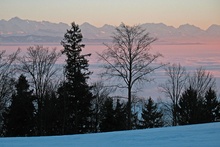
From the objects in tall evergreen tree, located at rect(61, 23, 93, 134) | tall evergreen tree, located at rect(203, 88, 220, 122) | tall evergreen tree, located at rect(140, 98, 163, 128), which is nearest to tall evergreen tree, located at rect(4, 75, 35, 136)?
tall evergreen tree, located at rect(61, 23, 93, 134)

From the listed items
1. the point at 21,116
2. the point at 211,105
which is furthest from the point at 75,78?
the point at 211,105

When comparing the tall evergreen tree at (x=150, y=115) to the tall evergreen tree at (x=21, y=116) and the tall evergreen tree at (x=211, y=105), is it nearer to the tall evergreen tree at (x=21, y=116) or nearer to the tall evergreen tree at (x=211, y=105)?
the tall evergreen tree at (x=211, y=105)

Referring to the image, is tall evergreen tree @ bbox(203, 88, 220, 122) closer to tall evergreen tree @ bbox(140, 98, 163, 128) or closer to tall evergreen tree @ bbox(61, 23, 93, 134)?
tall evergreen tree @ bbox(140, 98, 163, 128)

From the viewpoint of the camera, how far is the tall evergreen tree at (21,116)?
38.2 meters

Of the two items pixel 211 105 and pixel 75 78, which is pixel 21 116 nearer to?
pixel 75 78

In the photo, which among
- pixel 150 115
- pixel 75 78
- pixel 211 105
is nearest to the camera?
pixel 75 78

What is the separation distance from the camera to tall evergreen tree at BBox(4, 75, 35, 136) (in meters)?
38.2

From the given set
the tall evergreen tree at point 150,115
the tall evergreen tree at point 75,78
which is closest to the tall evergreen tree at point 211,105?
the tall evergreen tree at point 150,115

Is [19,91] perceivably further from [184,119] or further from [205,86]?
[205,86]

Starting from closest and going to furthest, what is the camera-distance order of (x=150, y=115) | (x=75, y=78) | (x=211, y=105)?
(x=75, y=78), (x=211, y=105), (x=150, y=115)

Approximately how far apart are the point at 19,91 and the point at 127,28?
19.2 m

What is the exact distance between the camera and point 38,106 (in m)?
37.4

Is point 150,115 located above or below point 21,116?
below

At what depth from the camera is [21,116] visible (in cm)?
3859
